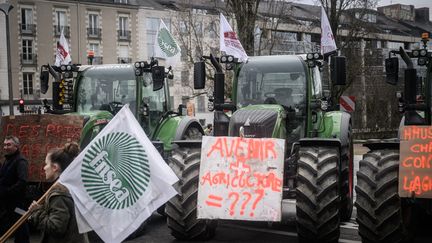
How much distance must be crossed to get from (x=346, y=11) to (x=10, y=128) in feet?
82.6

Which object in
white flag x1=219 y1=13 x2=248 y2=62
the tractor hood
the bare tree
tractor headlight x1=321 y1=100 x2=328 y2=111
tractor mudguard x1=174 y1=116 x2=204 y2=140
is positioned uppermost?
the bare tree

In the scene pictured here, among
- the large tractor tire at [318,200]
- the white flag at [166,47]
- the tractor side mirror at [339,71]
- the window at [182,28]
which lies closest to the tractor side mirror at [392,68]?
the tractor side mirror at [339,71]

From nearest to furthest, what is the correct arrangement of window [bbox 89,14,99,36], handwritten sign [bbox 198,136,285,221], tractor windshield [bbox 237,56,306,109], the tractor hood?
handwritten sign [bbox 198,136,285,221]
the tractor hood
tractor windshield [bbox 237,56,306,109]
window [bbox 89,14,99,36]

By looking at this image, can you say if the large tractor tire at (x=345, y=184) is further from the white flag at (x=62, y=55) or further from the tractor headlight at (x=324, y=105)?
the white flag at (x=62, y=55)

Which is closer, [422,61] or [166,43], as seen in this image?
[422,61]

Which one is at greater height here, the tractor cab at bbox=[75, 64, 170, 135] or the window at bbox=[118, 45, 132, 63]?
the window at bbox=[118, 45, 132, 63]

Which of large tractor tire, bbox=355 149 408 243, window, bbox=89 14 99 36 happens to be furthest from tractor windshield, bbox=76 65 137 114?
window, bbox=89 14 99 36

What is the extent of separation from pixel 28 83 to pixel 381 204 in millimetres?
44426

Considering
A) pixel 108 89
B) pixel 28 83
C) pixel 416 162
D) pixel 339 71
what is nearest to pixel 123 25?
pixel 28 83

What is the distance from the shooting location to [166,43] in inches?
486

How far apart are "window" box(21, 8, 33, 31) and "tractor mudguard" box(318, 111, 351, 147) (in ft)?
137

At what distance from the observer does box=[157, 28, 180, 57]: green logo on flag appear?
40.5ft

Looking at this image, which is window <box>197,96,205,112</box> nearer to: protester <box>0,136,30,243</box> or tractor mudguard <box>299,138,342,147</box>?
tractor mudguard <box>299,138,342,147</box>

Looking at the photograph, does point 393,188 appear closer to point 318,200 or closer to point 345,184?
point 318,200
